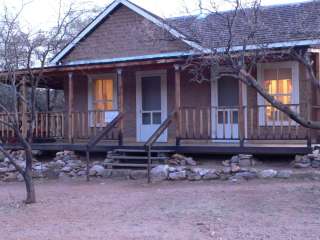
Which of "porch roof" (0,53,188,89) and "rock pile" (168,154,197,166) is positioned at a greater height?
"porch roof" (0,53,188,89)

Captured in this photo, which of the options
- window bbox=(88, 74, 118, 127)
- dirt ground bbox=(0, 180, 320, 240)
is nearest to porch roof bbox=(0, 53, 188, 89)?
window bbox=(88, 74, 118, 127)

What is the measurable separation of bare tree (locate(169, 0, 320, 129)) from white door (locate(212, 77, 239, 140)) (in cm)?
85

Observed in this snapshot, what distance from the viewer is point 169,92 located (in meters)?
18.0

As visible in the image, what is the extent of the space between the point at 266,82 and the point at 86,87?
6.48 meters

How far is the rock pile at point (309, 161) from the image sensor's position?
13922mm

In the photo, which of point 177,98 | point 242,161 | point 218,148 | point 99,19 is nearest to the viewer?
point 242,161

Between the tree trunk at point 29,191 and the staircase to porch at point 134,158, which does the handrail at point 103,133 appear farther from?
the tree trunk at point 29,191

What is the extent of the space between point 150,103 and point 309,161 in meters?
6.22

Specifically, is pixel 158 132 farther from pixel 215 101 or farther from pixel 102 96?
pixel 102 96

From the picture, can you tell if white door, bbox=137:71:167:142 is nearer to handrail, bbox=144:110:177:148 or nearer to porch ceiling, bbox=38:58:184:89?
porch ceiling, bbox=38:58:184:89

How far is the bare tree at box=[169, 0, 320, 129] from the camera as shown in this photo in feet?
30.6

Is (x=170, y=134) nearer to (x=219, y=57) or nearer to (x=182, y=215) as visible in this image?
(x=219, y=57)

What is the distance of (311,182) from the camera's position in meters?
12.8

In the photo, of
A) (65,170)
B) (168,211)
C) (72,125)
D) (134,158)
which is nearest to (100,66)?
(72,125)
